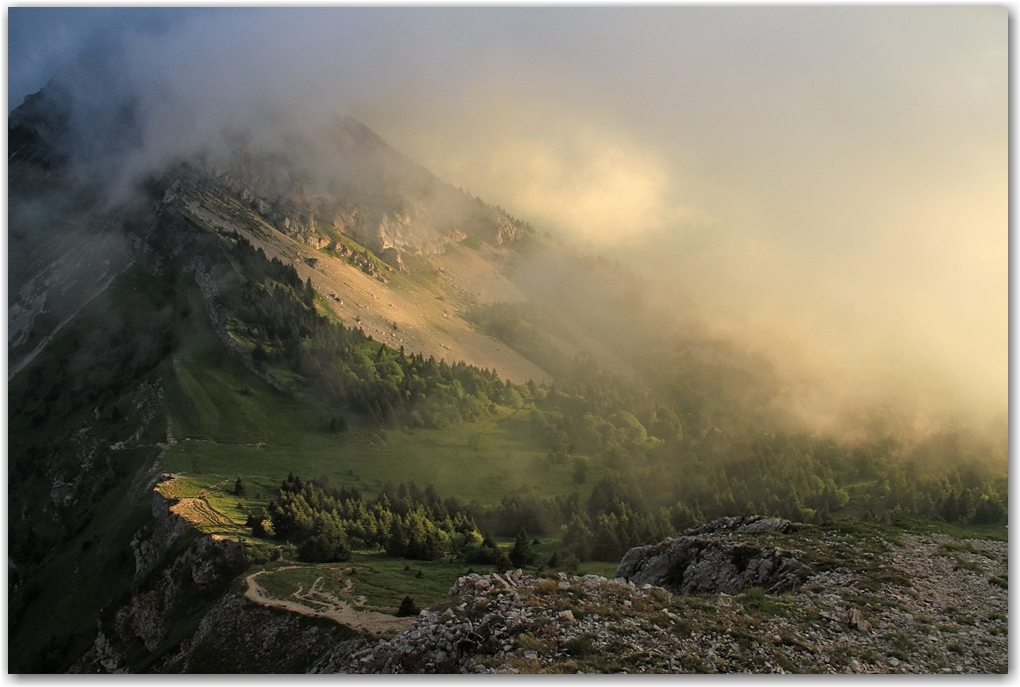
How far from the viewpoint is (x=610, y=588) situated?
120 feet

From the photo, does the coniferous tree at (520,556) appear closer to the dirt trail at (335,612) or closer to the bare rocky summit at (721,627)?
the dirt trail at (335,612)

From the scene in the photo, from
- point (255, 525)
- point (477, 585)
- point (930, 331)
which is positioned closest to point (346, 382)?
point (255, 525)

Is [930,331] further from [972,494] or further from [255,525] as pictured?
[255,525]

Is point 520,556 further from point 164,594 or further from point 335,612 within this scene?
point 164,594

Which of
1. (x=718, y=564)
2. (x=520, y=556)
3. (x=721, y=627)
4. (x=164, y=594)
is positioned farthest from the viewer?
(x=520, y=556)

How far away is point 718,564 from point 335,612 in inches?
1162

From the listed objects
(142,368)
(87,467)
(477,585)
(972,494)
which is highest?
(972,494)

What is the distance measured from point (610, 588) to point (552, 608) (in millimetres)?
5002

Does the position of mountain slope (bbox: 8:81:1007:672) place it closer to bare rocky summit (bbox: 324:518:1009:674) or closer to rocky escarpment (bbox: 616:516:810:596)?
bare rocky summit (bbox: 324:518:1009:674)

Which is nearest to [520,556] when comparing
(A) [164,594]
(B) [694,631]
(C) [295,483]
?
(A) [164,594]

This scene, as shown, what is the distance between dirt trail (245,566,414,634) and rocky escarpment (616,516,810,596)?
62.2ft

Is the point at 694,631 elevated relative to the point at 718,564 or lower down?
elevated

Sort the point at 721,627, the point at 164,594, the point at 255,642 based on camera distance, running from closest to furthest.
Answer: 1. the point at 721,627
2. the point at 255,642
3. the point at 164,594

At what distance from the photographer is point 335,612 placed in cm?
5341
